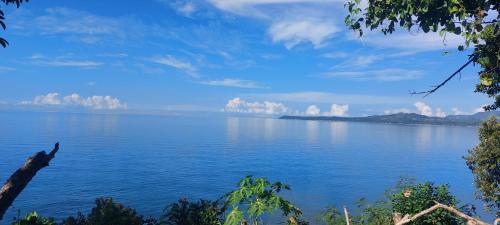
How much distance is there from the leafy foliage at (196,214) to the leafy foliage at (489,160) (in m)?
34.1

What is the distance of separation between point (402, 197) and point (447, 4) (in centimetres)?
561

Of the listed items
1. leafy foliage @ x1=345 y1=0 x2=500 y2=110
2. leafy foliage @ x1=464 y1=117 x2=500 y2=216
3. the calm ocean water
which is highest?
leafy foliage @ x1=345 y1=0 x2=500 y2=110

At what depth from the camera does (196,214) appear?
11.5 m

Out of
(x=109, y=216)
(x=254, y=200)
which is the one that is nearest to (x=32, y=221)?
(x=109, y=216)

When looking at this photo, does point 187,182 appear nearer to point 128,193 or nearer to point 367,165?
point 128,193

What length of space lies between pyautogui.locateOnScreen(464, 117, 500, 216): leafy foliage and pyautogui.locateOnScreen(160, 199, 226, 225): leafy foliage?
1343 inches

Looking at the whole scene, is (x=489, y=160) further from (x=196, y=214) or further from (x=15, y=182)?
(x=15, y=182)

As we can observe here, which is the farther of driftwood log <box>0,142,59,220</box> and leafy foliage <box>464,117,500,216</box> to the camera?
leafy foliage <box>464,117,500,216</box>

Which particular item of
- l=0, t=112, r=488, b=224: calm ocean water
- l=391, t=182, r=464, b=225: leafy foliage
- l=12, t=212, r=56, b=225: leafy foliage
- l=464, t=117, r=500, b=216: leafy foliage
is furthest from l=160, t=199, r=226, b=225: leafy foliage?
l=0, t=112, r=488, b=224: calm ocean water

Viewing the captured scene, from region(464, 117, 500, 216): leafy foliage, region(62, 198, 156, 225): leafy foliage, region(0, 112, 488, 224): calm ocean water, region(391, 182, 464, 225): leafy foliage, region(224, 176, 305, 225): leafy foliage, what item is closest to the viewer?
region(224, 176, 305, 225): leafy foliage

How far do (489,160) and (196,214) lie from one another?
3606 centimetres

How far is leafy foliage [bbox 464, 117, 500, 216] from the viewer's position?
3800 centimetres

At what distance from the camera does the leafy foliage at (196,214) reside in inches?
443

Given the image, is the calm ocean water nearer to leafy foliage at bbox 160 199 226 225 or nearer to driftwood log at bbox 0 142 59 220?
leafy foliage at bbox 160 199 226 225
